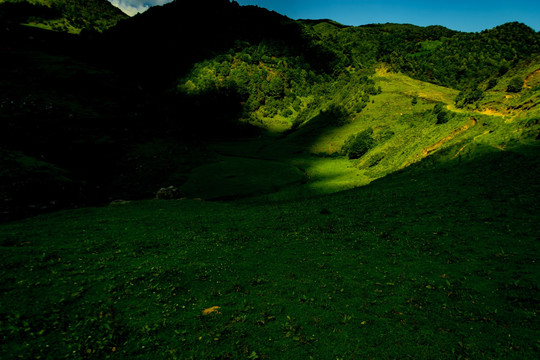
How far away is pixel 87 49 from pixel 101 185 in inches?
5810

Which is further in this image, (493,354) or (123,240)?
(123,240)

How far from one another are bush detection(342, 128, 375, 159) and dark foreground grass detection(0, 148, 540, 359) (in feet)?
184

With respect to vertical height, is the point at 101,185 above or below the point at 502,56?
below

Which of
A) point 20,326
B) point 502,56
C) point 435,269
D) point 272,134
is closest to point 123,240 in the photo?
point 20,326

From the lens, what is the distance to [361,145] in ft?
288

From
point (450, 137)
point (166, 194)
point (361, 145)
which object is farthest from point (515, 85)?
point (166, 194)

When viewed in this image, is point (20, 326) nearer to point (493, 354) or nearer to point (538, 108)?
point (493, 354)

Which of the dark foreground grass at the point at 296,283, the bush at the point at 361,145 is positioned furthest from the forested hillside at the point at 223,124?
the dark foreground grass at the point at 296,283

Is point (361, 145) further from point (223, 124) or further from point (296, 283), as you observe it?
point (223, 124)

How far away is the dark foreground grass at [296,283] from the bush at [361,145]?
184 ft

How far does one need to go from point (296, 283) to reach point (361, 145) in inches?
3066

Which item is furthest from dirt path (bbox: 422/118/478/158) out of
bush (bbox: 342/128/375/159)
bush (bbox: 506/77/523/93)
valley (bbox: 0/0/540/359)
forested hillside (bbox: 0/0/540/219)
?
bush (bbox: 342/128/375/159)

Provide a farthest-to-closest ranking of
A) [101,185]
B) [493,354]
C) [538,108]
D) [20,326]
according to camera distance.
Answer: [101,185], [538,108], [20,326], [493,354]

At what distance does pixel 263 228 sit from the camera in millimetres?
29688
